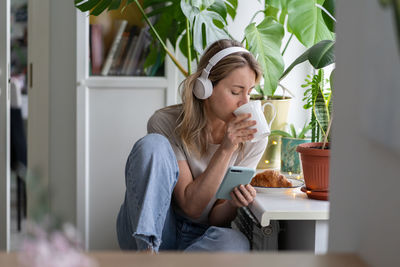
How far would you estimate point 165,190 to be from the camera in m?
1.75

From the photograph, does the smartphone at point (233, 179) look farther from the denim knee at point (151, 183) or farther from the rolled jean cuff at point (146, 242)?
the rolled jean cuff at point (146, 242)

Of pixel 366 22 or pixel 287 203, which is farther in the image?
pixel 287 203

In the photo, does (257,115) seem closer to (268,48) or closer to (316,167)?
(316,167)

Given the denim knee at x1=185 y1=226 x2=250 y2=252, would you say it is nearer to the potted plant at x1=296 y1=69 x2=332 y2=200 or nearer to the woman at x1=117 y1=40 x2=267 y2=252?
the woman at x1=117 y1=40 x2=267 y2=252

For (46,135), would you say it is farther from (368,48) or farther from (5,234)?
(368,48)

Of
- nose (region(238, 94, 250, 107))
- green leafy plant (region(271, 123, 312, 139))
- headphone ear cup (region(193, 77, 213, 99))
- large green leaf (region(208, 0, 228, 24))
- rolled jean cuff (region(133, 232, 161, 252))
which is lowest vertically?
rolled jean cuff (region(133, 232, 161, 252))

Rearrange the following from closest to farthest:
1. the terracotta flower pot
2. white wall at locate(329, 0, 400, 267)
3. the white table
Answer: white wall at locate(329, 0, 400, 267), the white table, the terracotta flower pot

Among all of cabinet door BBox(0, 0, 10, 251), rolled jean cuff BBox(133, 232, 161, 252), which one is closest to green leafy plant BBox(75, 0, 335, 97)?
cabinet door BBox(0, 0, 10, 251)

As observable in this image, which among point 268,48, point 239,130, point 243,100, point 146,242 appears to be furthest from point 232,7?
point 146,242

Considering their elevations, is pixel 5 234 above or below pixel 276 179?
below

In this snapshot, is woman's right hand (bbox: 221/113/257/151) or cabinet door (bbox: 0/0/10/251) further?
cabinet door (bbox: 0/0/10/251)

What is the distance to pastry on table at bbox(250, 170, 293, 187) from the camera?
6.28 feet

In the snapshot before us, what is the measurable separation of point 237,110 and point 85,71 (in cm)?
93

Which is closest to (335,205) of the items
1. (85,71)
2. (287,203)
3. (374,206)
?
(374,206)
